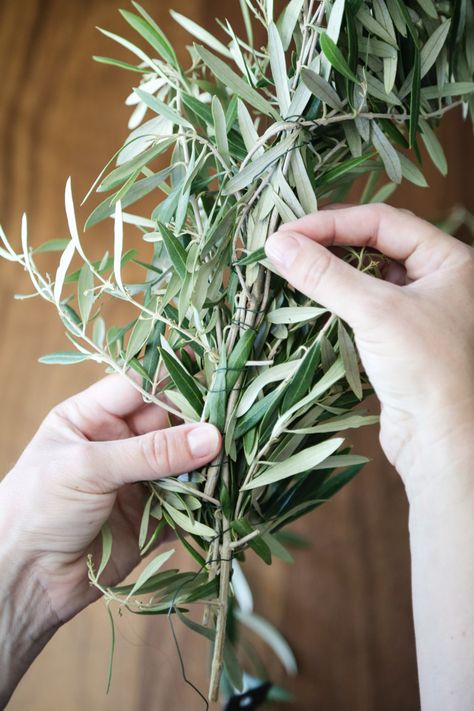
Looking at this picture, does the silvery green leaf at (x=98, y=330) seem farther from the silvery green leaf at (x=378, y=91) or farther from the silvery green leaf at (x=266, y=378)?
the silvery green leaf at (x=378, y=91)

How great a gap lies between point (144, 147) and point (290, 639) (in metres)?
0.81

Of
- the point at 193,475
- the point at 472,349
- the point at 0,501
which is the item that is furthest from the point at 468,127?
the point at 0,501

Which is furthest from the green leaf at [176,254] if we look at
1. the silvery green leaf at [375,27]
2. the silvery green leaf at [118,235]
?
the silvery green leaf at [375,27]

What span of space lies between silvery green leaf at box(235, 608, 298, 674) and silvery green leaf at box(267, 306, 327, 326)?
604 mm

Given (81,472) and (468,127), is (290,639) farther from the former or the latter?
(468,127)

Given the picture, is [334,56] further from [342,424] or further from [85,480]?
[85,480]

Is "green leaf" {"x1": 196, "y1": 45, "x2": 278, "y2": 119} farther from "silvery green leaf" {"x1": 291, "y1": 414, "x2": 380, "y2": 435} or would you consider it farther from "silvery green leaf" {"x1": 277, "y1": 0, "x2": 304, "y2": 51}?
"silvery green leaf" {"x1": 291, "y1": 414, "x2": 380, "y2": 435}

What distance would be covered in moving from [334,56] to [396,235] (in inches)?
6.7

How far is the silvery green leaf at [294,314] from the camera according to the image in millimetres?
552

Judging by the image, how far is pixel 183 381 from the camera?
0.59 meters

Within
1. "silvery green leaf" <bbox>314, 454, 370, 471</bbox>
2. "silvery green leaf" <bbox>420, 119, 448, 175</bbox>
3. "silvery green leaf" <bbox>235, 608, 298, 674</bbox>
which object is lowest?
"silvery green leaf" <bbox>235, 608, 298, 674</bbox>

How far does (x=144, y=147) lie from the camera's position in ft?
2.03

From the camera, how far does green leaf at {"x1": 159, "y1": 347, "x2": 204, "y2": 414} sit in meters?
Result: 0.58

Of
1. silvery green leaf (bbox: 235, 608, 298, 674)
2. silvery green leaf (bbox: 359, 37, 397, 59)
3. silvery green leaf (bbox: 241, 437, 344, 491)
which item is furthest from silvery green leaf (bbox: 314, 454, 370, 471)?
silvery green leaf (bbox: 235, 608, 298, 674)
